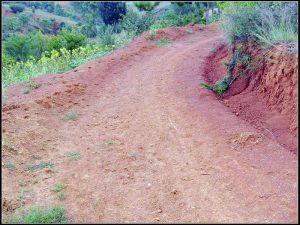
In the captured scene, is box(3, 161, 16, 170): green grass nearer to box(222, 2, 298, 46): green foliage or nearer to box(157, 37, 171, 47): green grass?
box(222, 2, 298, 46): green foliage

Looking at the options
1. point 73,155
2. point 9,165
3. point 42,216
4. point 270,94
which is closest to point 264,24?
point 270,94

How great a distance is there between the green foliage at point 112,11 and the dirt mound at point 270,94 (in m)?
20.2

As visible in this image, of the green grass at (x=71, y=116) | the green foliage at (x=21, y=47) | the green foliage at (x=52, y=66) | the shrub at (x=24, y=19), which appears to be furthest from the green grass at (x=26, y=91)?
the shrub at (x=24, y=19)

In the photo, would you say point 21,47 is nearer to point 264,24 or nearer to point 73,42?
point 73,42

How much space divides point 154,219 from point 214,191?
0.79 m

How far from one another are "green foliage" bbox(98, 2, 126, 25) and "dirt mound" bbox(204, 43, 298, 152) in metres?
20.2

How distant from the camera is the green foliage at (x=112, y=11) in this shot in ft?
88.5

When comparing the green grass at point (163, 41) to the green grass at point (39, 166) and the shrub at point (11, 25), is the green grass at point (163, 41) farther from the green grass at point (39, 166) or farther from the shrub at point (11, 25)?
the shrub at point (11, 25)

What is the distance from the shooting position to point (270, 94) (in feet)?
22.0

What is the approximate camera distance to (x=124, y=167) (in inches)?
210

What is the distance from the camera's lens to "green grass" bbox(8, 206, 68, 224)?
416 cm

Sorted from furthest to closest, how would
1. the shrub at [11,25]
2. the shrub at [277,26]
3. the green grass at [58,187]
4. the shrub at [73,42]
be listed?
the shrub at [11,25] → the shrub at [73,42] → the shrub at [277,26] → the green grass at [58,187]

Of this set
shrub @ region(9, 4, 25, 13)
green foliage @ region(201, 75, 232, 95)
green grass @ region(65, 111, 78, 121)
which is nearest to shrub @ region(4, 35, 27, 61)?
green grass @ region(65, 111, 78, 121)

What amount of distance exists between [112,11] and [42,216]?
2445 centimetres
